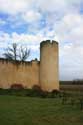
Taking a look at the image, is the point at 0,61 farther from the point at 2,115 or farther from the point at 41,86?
the point at 2,115

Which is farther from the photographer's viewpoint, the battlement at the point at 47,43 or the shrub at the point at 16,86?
the battlement at the point at 47,43

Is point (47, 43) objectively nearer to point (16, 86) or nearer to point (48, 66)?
point (48, 66)

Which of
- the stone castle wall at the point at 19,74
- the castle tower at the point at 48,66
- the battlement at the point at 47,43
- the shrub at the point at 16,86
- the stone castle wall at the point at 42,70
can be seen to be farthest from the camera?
the battlement at the point at 47,43

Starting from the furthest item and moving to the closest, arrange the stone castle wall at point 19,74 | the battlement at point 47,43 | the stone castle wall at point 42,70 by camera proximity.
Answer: the battlement at point 47,43 < the stone castle wall at point 42,70 < the stone castle wall at point 19,74

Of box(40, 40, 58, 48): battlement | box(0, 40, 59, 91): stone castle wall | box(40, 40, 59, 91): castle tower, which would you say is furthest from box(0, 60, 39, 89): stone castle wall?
box(40, 40, 58, 48): battlement

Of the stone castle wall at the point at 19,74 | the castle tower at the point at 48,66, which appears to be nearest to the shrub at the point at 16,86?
the stone castle wall at the point at 19,74

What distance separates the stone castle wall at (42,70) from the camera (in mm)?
30844

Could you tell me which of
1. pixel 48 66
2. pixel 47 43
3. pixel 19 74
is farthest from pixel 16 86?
pixel 47 43

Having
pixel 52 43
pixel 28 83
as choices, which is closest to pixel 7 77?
pixel 28 83

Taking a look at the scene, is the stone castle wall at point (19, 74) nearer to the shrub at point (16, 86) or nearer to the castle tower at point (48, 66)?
the shrub at point (16, 86)

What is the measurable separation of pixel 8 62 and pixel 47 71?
4.55m

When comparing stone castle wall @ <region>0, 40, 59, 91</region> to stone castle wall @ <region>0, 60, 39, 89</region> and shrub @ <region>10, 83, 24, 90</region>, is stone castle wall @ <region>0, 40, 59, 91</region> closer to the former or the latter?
stone castle wall @ <region>0, 60, 39, 89</region>

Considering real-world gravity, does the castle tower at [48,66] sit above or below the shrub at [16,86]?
above

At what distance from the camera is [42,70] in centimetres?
3200
